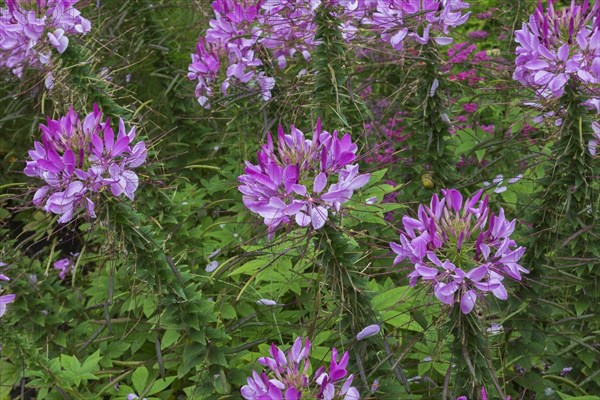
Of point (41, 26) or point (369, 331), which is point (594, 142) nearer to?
point (369, 331)

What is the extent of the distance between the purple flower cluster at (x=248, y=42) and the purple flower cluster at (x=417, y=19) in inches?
9.0

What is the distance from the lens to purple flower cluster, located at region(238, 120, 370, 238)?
4.32ft

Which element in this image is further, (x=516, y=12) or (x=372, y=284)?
(x=516, y=12)

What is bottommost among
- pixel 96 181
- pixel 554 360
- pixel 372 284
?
pixel 554 360

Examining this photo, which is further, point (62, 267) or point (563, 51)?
point (62, 267)

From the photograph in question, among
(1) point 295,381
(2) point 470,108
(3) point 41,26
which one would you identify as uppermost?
(3) point 41,26

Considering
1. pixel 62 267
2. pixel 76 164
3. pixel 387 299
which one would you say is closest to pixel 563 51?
pixel 387 299

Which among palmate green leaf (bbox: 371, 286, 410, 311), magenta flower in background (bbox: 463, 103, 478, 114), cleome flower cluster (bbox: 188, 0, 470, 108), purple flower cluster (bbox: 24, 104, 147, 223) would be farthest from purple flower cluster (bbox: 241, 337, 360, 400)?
magenta flower in background (bbox: 463, 103, 478, 114)

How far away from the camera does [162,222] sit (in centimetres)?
222

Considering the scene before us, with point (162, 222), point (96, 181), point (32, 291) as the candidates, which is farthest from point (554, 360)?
point (32, 291)

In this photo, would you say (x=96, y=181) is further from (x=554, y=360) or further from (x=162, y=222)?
(x=554, y=360)

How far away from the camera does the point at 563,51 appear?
5.32 ft

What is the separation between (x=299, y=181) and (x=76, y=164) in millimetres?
502

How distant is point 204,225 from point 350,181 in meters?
1.36
